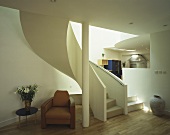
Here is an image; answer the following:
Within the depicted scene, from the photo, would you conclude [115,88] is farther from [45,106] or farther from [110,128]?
[45,106]

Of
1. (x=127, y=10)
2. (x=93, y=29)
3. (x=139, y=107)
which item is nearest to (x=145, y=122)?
(x=139, y=107)

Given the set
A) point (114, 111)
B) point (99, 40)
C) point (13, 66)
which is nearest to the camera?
point (13, 66)

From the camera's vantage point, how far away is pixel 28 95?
3.64m

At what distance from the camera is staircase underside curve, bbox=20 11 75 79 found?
3307mm

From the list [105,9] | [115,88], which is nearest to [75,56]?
[115,88]

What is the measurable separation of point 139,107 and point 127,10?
372 cm

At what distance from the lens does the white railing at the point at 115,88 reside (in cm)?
443

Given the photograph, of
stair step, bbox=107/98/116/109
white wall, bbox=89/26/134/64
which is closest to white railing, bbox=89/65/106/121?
stair step, bbox=107/98/116/109

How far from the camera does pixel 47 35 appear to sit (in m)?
3.64

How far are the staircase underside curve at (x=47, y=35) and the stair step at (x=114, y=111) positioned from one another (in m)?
2.12

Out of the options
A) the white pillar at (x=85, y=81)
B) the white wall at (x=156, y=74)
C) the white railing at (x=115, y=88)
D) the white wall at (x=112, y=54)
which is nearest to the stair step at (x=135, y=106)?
the white wall at (x=156, y=74)

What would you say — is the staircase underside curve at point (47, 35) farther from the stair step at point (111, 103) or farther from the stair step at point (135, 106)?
the stair step at point (135, 106)

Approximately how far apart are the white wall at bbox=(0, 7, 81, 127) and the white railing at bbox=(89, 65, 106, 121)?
1.91 meters

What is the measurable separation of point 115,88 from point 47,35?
298 cm
